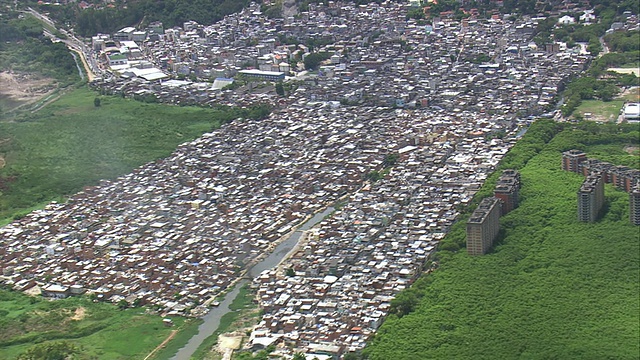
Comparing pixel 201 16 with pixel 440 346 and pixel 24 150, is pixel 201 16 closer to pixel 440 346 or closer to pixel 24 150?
pixel 24 150

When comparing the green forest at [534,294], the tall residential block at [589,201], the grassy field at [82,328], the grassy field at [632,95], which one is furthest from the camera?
the grassy field at [632,95]

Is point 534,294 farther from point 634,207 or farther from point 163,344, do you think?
point 163,344

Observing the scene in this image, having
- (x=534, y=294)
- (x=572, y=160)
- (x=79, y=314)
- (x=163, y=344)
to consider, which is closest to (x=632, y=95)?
(x=572, y=160)

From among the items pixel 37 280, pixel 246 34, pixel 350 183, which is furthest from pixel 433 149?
pixel 246 34

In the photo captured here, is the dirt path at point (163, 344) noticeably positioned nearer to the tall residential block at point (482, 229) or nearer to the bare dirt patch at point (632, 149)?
the tall residential block at point (482, 229)

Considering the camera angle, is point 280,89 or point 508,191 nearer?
point 508,191

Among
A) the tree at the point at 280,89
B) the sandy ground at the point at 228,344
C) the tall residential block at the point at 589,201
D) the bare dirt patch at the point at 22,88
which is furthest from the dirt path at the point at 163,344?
the bare dirt patch at the point at 22,88

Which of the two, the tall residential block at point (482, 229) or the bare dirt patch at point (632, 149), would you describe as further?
the bare dirt patch at point (632, 149)

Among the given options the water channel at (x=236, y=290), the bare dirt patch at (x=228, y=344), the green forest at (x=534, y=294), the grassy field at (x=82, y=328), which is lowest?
the green forest at (x=534, y=294)
